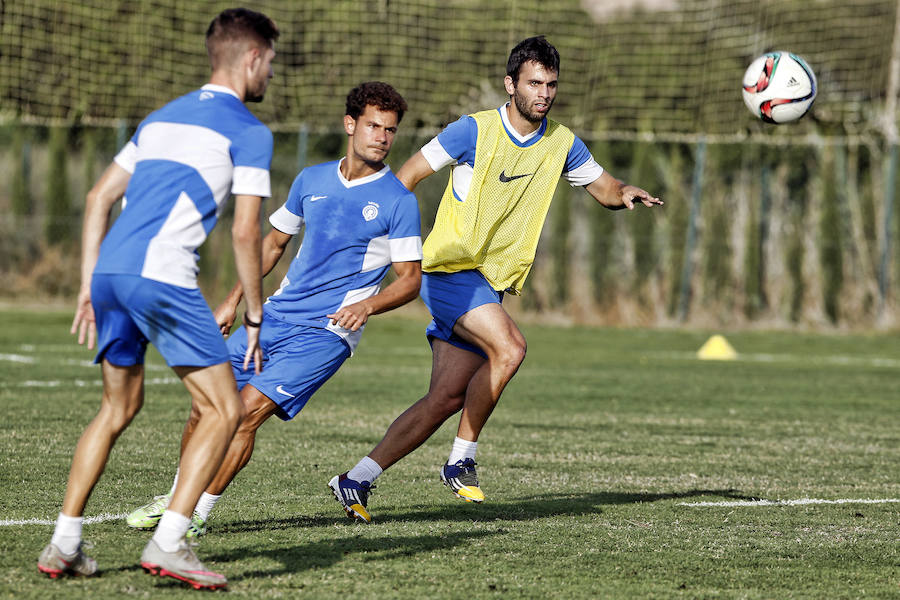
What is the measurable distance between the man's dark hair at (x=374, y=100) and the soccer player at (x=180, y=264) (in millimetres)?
1319

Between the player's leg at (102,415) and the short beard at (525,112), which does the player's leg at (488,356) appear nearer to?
the short beard at (525,112)

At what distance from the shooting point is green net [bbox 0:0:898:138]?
69.1 feet

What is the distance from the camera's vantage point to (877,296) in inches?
788

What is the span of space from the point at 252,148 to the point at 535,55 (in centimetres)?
267

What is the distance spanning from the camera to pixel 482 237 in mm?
7012

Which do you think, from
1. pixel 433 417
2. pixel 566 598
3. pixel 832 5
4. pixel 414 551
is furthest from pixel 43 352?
pixel 832 5

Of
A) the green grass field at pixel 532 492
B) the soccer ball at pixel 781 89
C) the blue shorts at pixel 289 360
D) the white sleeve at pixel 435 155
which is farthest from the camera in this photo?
the soccer ball at pixel 781 89

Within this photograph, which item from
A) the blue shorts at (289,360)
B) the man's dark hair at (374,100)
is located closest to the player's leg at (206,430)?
the blue shorts at (289,360)

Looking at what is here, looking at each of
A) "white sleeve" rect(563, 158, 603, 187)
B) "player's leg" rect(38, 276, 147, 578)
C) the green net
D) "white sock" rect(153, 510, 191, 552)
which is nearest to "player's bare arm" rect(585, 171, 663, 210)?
"white sleeve" rect(563, 158, 603, 187)

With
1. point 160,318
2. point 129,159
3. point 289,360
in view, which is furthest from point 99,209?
point 289,360

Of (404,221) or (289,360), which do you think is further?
(404,221)

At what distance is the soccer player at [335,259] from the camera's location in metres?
5.90

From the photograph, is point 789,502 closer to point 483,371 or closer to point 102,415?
point 483,371

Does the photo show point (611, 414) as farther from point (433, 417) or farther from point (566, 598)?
point (566, 598)
